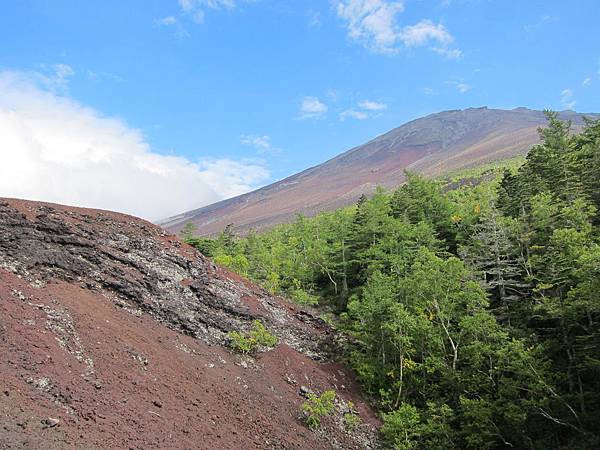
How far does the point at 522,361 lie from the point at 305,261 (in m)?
29.1

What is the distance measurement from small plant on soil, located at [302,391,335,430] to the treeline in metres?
3.05

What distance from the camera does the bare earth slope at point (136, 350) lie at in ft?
36.5

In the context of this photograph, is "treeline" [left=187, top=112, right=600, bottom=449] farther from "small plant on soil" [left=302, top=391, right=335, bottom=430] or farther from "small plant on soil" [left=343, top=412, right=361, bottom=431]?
"small plant on soil" [left=302, top=391, right=335, bottom=430]

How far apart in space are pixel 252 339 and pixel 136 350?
276 inches

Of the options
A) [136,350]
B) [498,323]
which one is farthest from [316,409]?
[498,323]

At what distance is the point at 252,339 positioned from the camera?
2123cm

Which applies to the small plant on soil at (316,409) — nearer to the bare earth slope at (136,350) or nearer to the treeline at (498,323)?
the bare earth slope at (136,350)

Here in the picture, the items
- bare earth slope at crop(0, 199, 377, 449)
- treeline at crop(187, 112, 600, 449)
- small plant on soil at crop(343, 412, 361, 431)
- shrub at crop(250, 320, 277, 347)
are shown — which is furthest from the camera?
shrub at crop(250, 320, 277, 347)

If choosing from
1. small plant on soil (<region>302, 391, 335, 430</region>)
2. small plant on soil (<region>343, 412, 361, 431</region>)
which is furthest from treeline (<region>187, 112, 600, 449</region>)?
small plant on soil (<region>302, 391, 335, 430</region>)

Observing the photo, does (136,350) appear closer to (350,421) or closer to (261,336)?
(261,336)

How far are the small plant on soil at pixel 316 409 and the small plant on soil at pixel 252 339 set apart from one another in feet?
12.4

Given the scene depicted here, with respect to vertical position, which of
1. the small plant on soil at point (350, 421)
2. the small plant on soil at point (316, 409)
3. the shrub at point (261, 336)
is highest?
the shrub at point (261, 336)

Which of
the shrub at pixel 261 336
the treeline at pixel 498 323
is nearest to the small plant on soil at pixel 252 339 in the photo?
the shrub at pixel 261 336

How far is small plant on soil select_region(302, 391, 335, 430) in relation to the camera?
60.1ft
